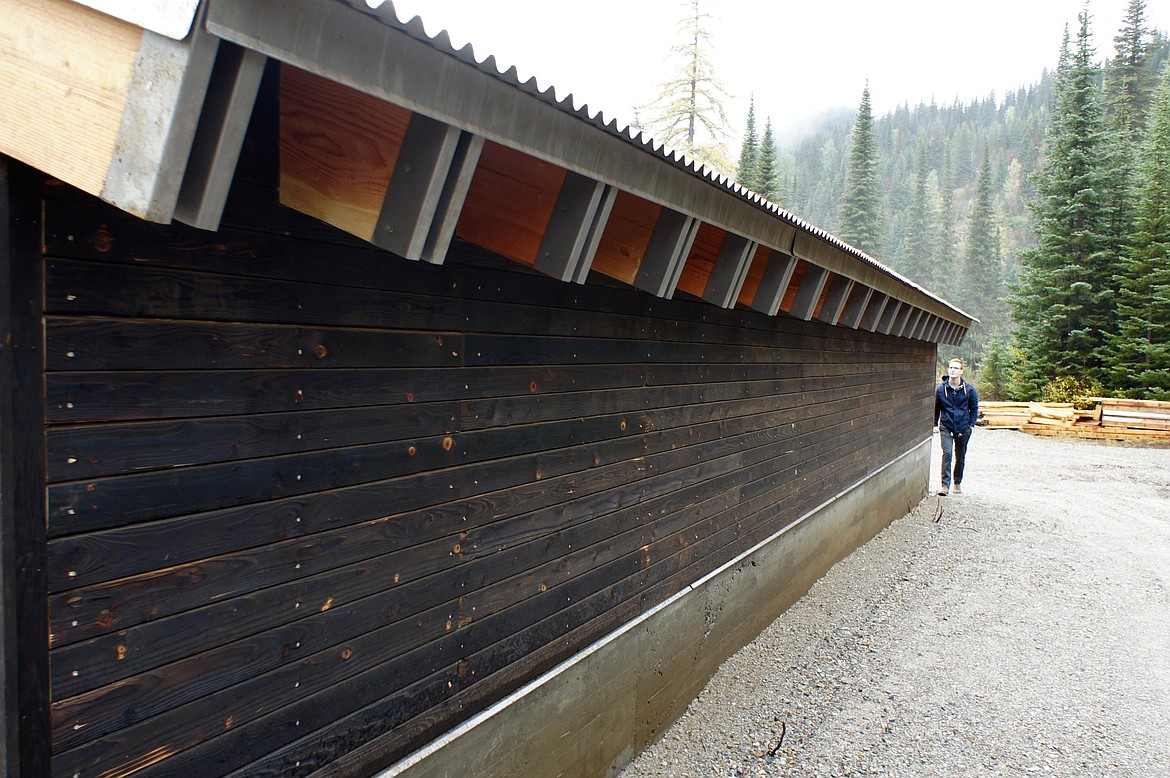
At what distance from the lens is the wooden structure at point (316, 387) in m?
1.42

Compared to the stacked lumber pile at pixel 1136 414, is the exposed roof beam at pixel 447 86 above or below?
above

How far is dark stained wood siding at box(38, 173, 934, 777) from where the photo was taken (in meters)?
1.65

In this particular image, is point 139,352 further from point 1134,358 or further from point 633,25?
point 633,25

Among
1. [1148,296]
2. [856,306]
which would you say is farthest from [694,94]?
[856,306]

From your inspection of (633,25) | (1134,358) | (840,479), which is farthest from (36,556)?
(633,25)

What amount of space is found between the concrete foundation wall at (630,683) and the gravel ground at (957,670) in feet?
0.62

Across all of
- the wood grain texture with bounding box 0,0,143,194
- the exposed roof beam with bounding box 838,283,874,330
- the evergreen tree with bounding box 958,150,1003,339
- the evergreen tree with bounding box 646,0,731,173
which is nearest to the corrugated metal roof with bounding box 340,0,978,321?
the wood grain texture with bounding box 0,0,143,194

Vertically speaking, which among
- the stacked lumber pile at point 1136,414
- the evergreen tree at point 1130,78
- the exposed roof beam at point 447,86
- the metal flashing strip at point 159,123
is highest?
the evergreen tree at point 1130,78

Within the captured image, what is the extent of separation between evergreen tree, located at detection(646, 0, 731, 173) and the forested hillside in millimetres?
11013

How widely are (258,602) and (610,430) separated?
2135 millimetres

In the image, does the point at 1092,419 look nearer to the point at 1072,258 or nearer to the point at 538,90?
the point at 1072,258

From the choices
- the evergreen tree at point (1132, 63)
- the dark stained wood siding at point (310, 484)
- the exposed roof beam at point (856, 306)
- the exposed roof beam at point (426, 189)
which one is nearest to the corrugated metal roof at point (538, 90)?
the exposed roof beam at point (426, 189)

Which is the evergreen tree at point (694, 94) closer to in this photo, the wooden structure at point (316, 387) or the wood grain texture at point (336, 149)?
the wooden structure at point (316, 387)

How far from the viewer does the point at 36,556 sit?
154 cm
